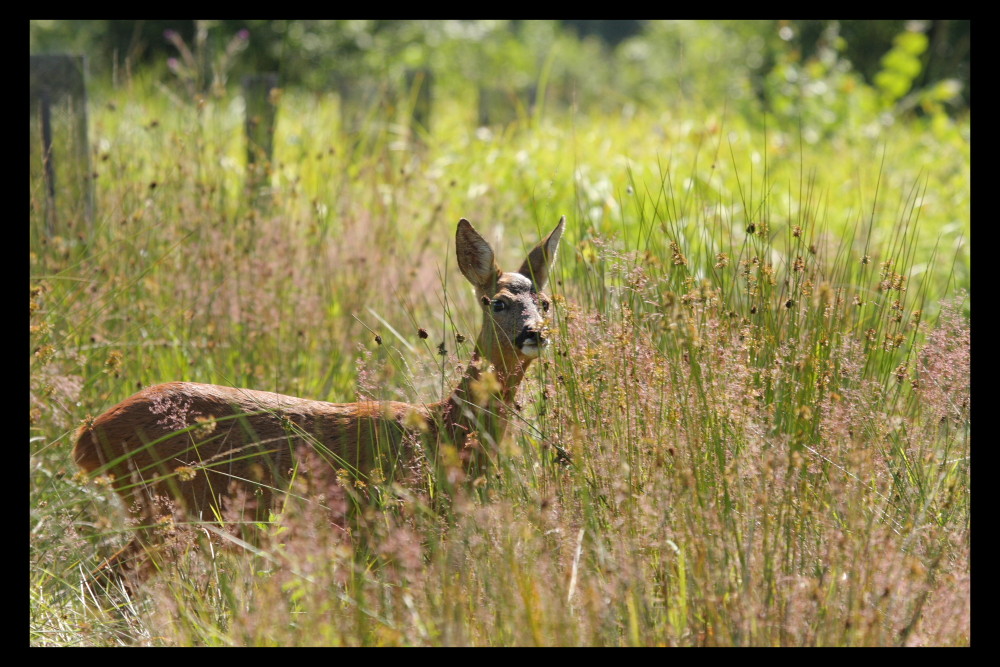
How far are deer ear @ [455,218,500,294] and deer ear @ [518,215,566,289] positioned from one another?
135 millimetres

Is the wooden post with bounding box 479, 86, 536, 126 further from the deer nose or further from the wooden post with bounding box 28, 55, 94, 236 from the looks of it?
the deer nose

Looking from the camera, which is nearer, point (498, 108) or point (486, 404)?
point (486, 404)

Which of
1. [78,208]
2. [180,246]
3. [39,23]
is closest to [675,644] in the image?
[180,246]

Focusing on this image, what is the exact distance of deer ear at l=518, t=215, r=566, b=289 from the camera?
4.09 meters

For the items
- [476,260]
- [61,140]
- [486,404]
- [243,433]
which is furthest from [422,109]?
[486,404]

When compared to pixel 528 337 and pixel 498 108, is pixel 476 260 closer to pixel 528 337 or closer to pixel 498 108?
pixel 528 337

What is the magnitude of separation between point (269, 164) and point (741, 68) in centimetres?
1432

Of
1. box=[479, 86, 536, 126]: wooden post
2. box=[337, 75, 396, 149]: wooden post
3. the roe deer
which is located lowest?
the roe deer

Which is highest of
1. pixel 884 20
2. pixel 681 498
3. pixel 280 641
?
pixel 884 20

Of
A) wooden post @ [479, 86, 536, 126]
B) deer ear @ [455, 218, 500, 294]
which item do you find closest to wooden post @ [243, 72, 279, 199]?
deer ear @ [455, 218, 500, 294]

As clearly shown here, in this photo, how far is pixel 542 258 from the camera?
4.23 m

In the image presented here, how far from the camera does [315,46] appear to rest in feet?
57.7

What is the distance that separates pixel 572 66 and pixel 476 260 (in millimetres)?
19544

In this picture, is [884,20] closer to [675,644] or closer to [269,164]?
[269,164]
